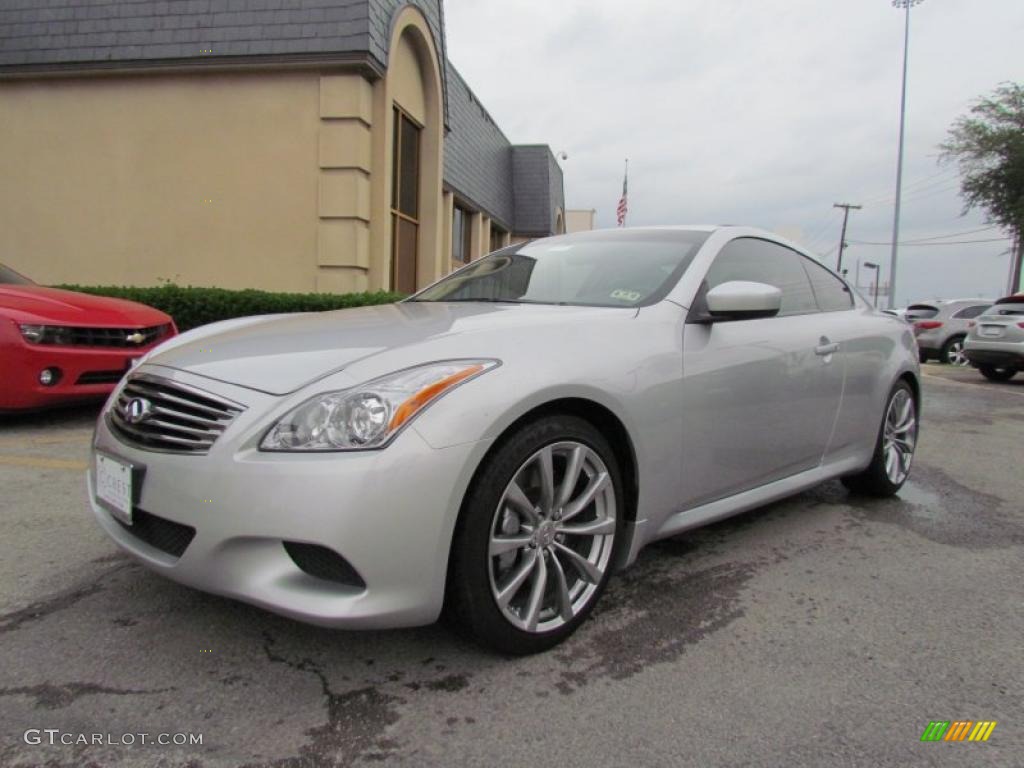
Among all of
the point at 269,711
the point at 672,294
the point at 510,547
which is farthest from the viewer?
the point at 672,294

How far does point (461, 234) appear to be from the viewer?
58.1ft

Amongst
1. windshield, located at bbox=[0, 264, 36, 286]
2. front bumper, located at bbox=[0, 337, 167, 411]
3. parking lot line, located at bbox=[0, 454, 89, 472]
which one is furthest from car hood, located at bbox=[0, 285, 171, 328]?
parking lot line, located at bbox=[0, 454, 89, 472]

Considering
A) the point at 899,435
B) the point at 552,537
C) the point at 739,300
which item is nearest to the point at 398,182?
the point at 899,435

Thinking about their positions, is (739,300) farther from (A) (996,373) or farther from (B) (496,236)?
(B) (496,236)

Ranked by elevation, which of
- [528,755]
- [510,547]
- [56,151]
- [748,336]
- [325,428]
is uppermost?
[56,151]

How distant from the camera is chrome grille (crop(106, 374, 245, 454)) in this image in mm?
1914

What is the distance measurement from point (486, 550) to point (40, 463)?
3.50m

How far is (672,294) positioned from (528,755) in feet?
5.54

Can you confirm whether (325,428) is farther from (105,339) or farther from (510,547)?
(105,339)

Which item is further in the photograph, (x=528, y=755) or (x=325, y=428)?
(x=325, y=428)

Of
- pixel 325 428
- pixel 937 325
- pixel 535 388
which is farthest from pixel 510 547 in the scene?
pixel 937 325

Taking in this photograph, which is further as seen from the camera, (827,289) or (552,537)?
(827,289)

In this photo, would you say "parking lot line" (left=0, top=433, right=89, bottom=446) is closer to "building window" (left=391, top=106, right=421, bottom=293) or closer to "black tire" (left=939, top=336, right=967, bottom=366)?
"building window" (left=391, top=106, right=421, bottom=293)

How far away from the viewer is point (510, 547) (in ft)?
6.63
